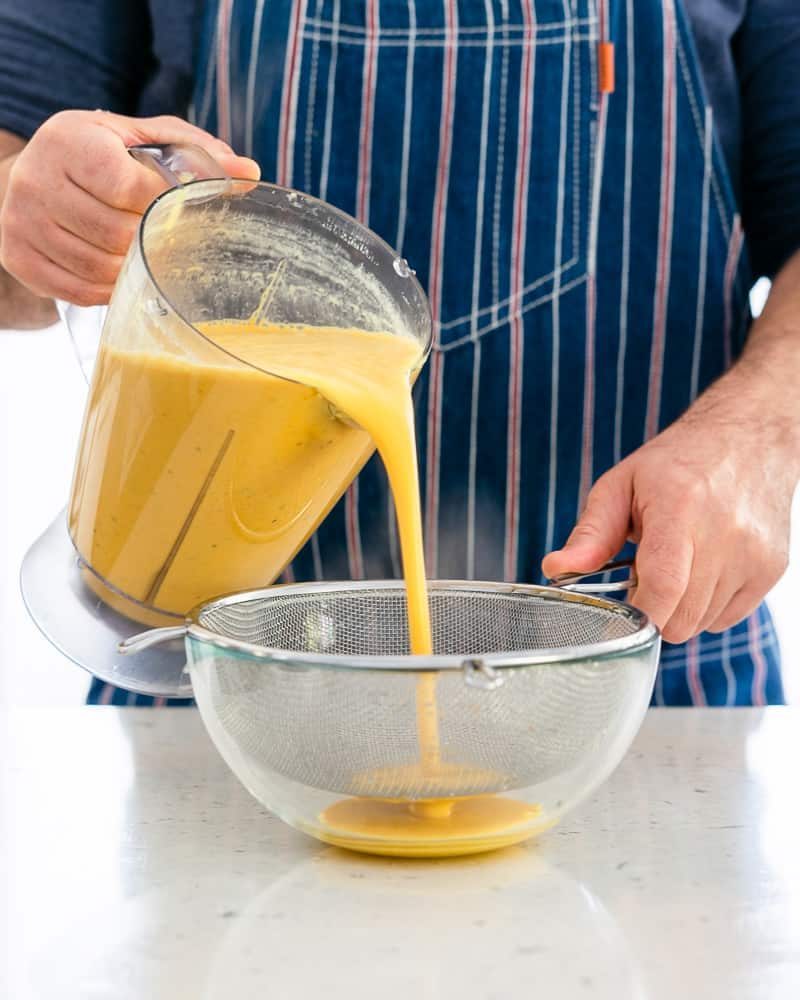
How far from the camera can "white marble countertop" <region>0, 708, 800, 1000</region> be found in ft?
1.97

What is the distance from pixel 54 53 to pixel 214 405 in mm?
645

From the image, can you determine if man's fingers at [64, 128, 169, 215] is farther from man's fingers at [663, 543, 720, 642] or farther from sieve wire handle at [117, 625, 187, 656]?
man's fingers at [663, 543, 720, 642]

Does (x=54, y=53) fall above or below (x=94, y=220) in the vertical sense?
above

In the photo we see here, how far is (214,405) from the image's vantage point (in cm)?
80

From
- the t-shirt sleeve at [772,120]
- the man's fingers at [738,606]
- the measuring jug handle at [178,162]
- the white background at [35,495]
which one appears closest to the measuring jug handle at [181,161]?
the measuring jug handle at [178,162]

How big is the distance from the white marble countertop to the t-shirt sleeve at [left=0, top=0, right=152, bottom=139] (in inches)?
25.5

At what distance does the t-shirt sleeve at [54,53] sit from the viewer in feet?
4.17

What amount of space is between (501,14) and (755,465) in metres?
0.50

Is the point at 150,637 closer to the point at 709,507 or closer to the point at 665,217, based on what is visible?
the point at 709,507

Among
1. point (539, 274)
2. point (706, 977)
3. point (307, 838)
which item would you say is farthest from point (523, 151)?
point (706, 977)

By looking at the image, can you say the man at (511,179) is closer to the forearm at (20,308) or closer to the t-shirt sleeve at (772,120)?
the t-shirt sleeve at (772,120)

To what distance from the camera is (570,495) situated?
1.32m

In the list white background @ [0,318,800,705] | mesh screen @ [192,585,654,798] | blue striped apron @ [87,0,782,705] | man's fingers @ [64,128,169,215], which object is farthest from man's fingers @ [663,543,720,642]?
white background @ [0,318,800,705]

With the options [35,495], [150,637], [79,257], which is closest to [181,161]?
[79,257]
